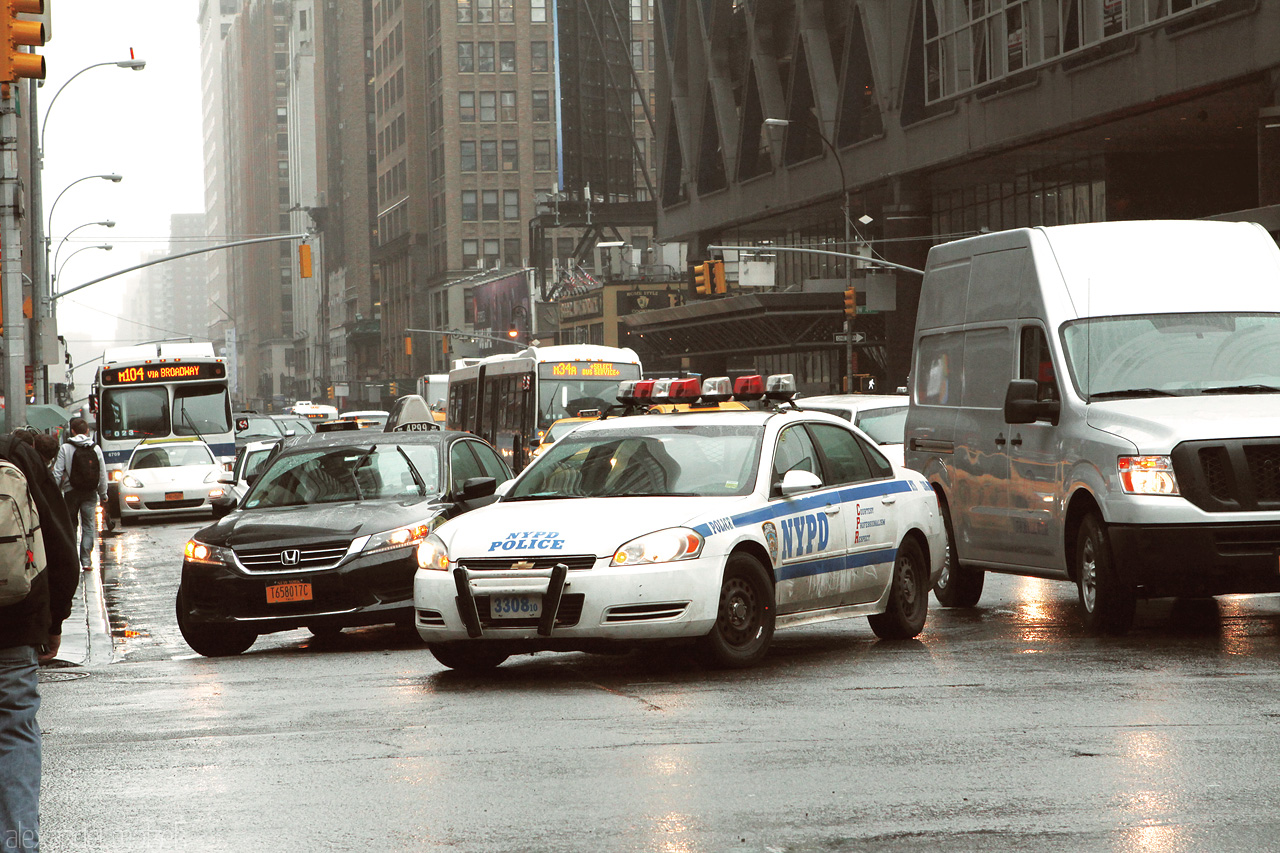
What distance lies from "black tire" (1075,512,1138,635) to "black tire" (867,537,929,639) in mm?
1047

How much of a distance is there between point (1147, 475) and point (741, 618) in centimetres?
275

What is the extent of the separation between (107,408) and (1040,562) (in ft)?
99.2

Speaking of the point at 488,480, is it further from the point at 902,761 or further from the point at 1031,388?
the point at 902,761

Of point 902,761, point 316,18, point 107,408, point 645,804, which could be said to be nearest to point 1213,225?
point 902,761

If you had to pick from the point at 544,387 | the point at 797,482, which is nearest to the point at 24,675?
the point at 797,482

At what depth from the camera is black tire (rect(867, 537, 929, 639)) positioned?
11.6 metres

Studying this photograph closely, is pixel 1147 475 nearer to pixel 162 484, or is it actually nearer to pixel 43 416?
pixel 162 484

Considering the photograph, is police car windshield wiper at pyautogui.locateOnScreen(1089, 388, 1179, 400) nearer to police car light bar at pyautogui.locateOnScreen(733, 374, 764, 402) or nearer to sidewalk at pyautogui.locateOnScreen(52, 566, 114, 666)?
police car light bar at pyautogui.locateOnScreen(733, 374, 764, 402)

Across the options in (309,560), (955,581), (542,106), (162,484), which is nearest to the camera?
(309,560)

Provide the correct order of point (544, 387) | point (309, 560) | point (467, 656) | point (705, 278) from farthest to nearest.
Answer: point (705, 278), point (544, 387), point (309, 560), point (467, 656)

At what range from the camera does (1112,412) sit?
11.3 m

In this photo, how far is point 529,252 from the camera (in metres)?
128

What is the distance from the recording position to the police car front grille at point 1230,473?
10.6 m

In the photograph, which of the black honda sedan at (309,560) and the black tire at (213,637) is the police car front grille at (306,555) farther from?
the black tire at (213,637)
